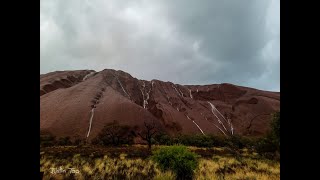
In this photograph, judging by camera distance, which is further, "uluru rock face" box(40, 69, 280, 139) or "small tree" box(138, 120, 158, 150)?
"uluru rock face" box(40, 69, 280, 139)

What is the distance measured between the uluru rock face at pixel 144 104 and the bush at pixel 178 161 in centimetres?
6379

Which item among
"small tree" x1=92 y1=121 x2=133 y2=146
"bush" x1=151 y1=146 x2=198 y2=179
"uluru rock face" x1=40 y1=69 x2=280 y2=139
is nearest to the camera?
"bush" x1=151 y1=146 x2=198 y2=179

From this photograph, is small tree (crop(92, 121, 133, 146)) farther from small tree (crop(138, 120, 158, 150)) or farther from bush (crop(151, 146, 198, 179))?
bush (crop(151, 146, 198, 179))

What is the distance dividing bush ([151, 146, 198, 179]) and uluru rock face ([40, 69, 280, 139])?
63.8 metres

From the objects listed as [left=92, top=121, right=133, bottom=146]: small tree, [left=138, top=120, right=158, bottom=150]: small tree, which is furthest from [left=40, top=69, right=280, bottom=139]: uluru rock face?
[left=138, top=120, right=158, bottom=150]: small tree

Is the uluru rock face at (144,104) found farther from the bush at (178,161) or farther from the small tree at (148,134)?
the bush at (178,161)

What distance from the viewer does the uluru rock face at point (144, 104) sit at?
3524 inches

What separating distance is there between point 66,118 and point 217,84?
75.9 metres

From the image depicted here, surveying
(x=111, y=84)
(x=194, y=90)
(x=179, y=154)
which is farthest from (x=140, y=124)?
(x=179, y=154)

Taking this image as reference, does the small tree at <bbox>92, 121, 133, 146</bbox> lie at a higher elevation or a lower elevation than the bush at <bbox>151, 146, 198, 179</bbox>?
lower

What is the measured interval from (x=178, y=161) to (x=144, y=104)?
106044mm

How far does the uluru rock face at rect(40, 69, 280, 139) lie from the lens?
89500 millimetres

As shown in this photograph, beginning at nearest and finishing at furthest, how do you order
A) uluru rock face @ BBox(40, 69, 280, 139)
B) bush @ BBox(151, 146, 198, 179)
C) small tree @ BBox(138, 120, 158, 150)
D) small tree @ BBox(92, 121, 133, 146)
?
1. bush @ BBox(151, 146, 198, 179)
2. small tree @ BBox(138, 120, 158, 150)
3. small tree @ BBox(92, 121, 133, 146)
4. uluru rock face @ BBox(40, 69, 280, 139)
